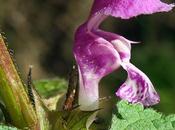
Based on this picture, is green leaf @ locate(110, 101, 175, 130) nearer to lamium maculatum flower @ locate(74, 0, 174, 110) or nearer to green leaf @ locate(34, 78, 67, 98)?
lamium maculatum flower @ locate(74, 0, 174, 110)

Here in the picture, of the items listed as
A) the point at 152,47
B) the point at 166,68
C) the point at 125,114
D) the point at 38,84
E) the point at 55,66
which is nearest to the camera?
the point at 125,114

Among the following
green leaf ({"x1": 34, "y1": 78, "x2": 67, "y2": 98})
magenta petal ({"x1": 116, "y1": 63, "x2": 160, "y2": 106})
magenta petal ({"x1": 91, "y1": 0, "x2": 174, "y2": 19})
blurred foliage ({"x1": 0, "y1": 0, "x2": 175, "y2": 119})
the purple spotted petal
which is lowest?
blurred foliage ({"x1": 0, "y1": 0, "x2": 175, "y2": 119})

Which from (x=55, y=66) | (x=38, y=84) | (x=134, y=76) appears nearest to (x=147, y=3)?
(x=134, y=76)

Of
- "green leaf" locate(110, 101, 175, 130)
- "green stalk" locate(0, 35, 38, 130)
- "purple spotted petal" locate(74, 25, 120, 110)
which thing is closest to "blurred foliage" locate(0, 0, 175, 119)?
"green leaf" locate(110, 101, 175, 130)

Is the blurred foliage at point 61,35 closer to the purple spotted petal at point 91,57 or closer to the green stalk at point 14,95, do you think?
the purple spotted petal at point 91,57

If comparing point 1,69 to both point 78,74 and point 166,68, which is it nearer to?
point 78,74

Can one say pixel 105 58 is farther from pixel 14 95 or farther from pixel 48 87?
pixel 48 87

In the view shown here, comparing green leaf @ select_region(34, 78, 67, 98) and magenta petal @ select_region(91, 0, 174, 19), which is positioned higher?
magenta petal @ select_region(91, 0, 174, 19)
